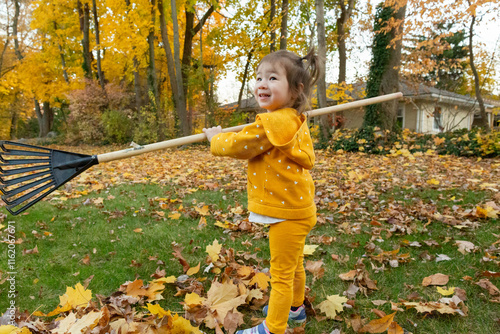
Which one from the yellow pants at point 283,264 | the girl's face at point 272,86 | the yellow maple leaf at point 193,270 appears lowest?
the yellow maple leaf at point 193,270

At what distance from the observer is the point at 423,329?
199cm

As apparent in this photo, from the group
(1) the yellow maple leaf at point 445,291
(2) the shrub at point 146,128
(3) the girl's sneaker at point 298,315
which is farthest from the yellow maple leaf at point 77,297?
(2) the shrub at point 146,128

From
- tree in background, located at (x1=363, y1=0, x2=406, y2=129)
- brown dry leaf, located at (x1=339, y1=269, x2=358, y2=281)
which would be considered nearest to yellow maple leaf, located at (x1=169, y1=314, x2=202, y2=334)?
brown dry leaf, located at (x1=339, y1=269, x2=358, y2=281)

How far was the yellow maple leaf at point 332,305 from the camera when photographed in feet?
7.08

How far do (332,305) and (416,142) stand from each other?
10108mm

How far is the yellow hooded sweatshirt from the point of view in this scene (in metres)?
1.83

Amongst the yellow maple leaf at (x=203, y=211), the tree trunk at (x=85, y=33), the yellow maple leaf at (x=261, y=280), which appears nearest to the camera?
the yellow maple leaf at (x=261, y=280)

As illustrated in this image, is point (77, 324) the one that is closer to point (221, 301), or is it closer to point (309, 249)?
point (221, 301)

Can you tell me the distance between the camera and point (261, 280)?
2451mm

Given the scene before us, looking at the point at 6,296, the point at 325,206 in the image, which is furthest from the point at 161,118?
the point at 6,296

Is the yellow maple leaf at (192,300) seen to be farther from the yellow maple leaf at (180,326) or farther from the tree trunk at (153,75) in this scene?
the tree trunk at (153,75)

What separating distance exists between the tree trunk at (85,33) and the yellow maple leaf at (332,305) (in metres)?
22.4

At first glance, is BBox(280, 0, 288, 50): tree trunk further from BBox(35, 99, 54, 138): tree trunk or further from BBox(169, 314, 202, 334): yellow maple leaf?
BBox(35, 99, 54, 138): tree trunk

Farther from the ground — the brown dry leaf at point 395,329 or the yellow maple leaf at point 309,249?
the yellow maple leaf at point 309,249
